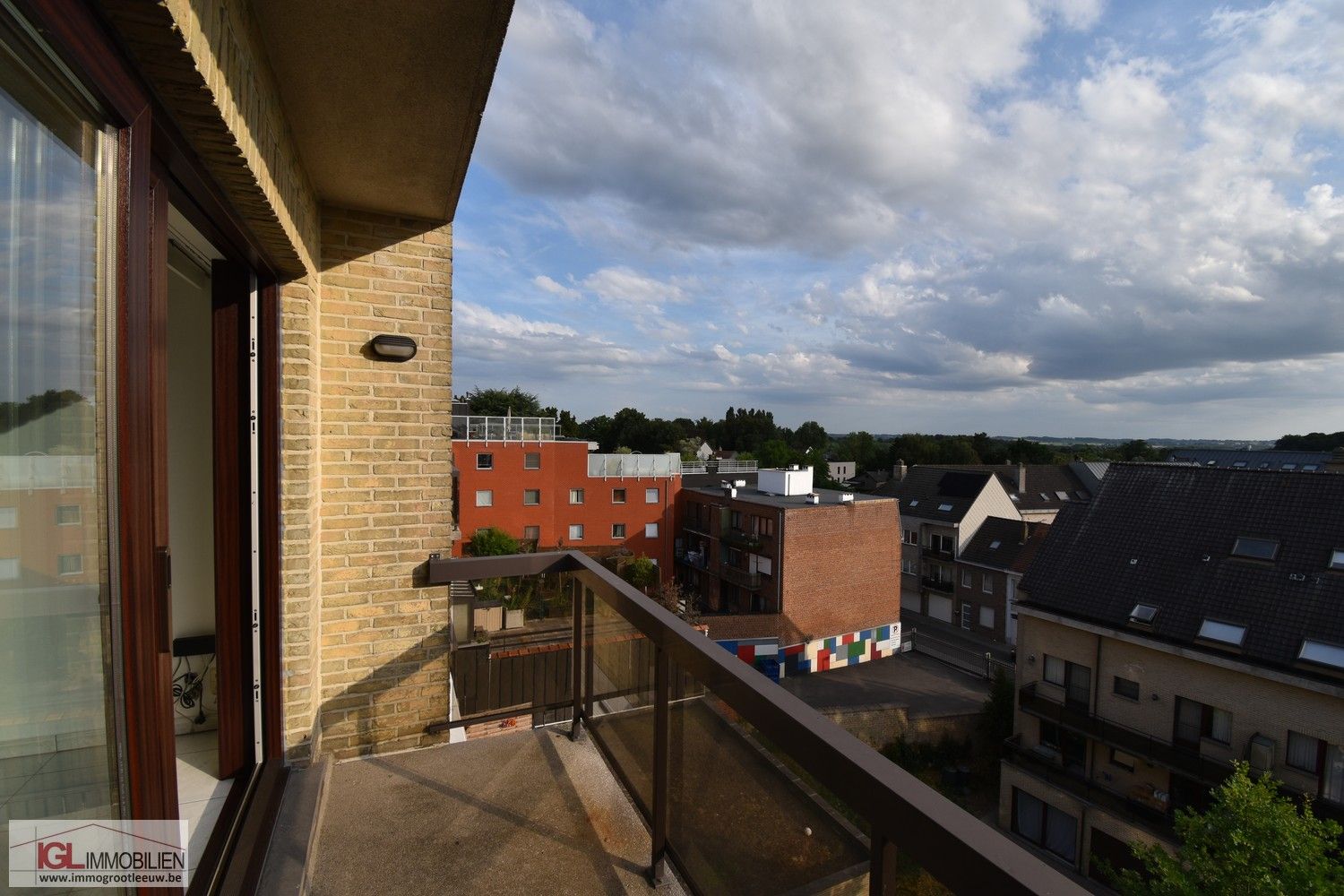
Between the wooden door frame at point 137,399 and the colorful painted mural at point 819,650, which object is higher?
the wooden door frame at point 137,399

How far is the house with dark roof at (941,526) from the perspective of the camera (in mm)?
24344

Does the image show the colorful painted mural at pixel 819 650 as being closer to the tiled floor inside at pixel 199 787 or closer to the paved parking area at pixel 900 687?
the paved parking area at pixel 900 687

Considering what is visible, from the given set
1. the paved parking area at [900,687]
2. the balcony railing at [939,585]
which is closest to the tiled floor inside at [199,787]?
the paved parking area at [900,687]

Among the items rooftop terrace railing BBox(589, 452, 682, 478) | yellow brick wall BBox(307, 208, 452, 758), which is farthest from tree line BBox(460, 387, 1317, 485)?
yellow brick wall BBox(307, 208, 452, 758)

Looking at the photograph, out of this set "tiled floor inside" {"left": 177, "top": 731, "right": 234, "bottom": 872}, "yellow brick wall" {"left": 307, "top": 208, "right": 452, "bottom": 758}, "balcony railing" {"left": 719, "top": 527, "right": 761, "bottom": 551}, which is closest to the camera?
"tiled floor inside" {"left": 177, "top": 731, "right": 234, "bottom": 872}

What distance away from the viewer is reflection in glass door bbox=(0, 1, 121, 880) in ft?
2.43

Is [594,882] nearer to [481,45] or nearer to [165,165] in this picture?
[165,165]

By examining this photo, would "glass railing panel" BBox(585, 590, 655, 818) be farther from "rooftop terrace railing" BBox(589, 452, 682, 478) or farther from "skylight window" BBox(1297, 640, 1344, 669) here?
"rooftop terrace railing" BBox(589, 452, 682, 478)

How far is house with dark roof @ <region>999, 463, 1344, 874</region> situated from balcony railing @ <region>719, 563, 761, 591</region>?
8.03 meters

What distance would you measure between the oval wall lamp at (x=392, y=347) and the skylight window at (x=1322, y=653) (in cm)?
1441

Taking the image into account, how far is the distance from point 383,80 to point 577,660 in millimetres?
2399

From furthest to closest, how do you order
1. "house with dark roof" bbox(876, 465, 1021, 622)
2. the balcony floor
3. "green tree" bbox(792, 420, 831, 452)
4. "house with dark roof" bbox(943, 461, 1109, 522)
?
"green tree" bbox(792, 420, 831, 452)
"house with dark roof" bbox(943, 461, 1109, 522)
"house with dark roof" bbox(876, 465, 1021, 622)
the balcony floor

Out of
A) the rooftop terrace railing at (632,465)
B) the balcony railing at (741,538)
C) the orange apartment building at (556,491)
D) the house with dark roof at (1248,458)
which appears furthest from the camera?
the house with dark roof at (1248,458)

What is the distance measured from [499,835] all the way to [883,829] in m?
1.75
